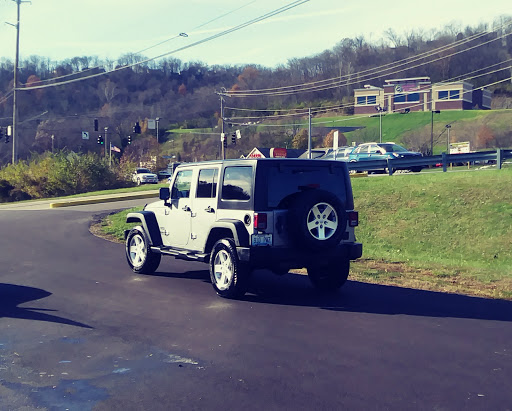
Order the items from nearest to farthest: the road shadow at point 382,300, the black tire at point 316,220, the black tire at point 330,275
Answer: the road shadow at point 382,300, the black tire at point 316,220, the black tire at point 330,275

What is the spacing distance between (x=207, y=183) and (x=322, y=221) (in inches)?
86.8

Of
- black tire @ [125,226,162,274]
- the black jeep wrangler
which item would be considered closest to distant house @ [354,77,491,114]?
black tire @ [125,226,162,274]

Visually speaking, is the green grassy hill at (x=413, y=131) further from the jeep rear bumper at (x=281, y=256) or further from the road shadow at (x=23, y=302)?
the road shadow at (x=23, y=302)

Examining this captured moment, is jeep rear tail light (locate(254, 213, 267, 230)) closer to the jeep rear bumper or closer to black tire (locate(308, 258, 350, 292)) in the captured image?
the jeep rear bumper

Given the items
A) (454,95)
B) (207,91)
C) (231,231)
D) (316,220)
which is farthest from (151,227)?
(207,91)

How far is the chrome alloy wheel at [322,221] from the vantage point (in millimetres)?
9469

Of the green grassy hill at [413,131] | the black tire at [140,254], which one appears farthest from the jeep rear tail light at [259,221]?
the green grassy hill at [413,131]

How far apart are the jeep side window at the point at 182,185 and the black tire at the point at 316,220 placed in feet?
7.84

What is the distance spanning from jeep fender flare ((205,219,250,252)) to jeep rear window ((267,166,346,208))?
54 centimetres

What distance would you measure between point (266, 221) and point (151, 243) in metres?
3.29

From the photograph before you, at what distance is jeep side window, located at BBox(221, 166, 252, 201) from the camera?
970cm

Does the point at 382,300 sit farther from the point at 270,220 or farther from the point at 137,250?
the point at 137,250

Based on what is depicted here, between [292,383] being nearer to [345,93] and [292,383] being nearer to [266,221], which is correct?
[266,221]

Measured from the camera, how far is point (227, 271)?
9.80m
